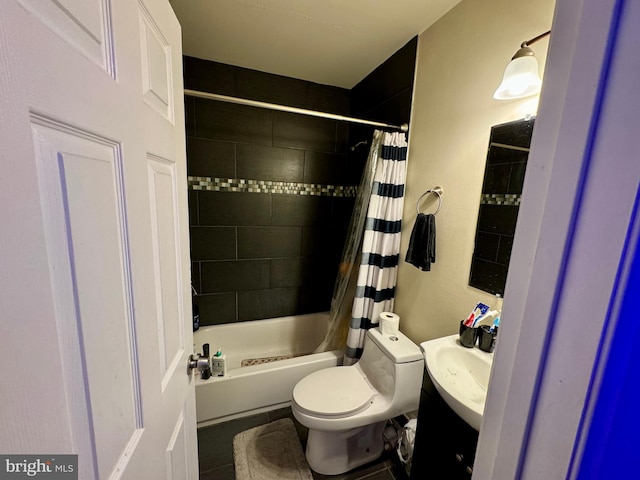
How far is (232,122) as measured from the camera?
6.88 feet

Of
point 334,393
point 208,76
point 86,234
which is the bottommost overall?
point 334,393

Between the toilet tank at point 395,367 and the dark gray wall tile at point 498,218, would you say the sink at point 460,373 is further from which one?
the dark gray wall tile at point 498,218

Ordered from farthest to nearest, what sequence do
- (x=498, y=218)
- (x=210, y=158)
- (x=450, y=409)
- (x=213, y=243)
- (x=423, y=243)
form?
(x=213, y=243) → (x=210, y=158) → (x=423, y=243) → (x=498, y=218) → (x=450, y=409)

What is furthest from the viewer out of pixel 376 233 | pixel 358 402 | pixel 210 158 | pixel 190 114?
pixel 210 158

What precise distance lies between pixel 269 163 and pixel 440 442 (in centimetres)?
212

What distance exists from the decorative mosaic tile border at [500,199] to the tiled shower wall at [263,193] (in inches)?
46.4

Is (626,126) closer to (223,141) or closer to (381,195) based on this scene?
(381,195)

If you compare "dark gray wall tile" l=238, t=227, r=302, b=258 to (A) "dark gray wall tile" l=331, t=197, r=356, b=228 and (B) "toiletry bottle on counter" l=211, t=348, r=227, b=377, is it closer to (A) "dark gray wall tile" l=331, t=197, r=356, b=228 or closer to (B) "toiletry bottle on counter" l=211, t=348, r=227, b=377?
(A) "dark gray wall tile" l=331, t=197, r=356, b=228

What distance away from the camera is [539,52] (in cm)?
103

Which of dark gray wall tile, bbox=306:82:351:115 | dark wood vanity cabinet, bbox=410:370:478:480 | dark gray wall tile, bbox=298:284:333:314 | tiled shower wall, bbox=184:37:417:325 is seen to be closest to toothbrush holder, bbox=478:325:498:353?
dark wood vanity cabinet, bbox=410:370:478:480

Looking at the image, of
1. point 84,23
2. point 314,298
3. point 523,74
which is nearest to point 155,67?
point 84,23

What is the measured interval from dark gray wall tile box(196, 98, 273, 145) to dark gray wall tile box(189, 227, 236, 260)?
2.49 ft

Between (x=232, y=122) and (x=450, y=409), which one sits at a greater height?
(x=232, y=122)

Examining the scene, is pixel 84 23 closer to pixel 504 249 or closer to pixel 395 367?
pixel 504 249
